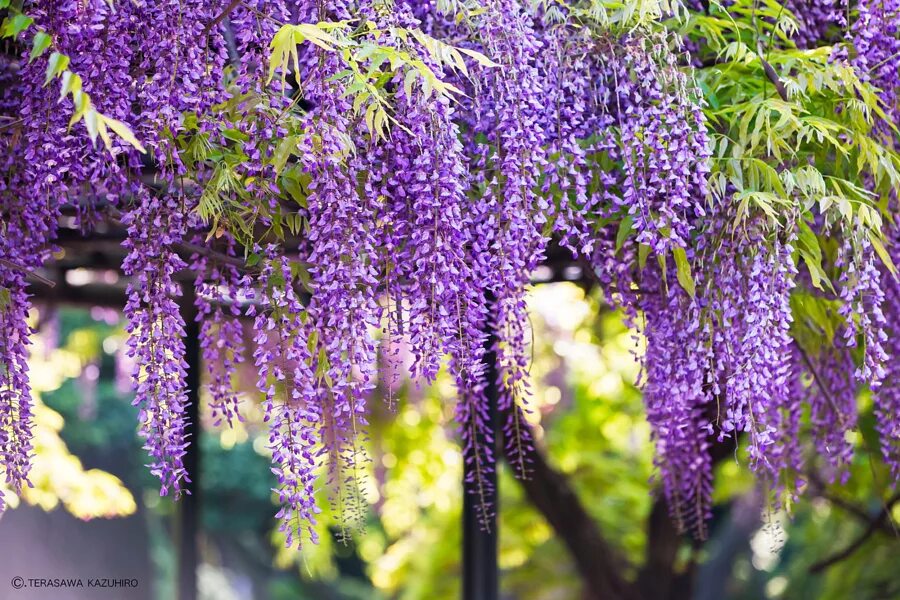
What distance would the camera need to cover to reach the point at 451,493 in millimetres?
7141

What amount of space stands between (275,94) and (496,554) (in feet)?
7.31

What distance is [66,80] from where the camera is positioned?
5.48ft

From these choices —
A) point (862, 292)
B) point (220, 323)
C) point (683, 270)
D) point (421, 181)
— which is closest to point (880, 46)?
point (862, 292)

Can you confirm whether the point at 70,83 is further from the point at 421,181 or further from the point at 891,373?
the point at 891,373

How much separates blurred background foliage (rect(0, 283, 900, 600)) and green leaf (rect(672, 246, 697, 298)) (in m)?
0.84

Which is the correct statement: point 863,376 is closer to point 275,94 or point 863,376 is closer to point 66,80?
point 275,94

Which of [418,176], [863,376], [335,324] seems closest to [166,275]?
[335,324]

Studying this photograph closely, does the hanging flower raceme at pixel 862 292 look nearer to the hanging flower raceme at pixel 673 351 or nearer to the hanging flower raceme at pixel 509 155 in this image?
the hanging flower raceme at pixel 673 351

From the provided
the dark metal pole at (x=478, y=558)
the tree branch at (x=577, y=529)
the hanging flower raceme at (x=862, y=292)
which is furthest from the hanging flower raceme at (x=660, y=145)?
the tree branch at (x=577, y=529)

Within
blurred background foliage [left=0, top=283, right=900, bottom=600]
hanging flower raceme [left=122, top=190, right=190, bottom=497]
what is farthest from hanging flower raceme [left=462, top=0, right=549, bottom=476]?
blurred background foliage [left=0, top=283, right=900, bottom=600]

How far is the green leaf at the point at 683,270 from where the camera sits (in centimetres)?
227

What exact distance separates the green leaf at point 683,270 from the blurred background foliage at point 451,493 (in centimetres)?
84

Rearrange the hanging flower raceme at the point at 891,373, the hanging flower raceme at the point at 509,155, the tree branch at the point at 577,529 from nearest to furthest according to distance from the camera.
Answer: the hanging flower raceme at the point at 509,155 < the hanging flower raceme at the point at 891,373 < the tree branch at the point at 577,529

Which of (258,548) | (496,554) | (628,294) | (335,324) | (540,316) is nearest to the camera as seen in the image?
(335,324)
